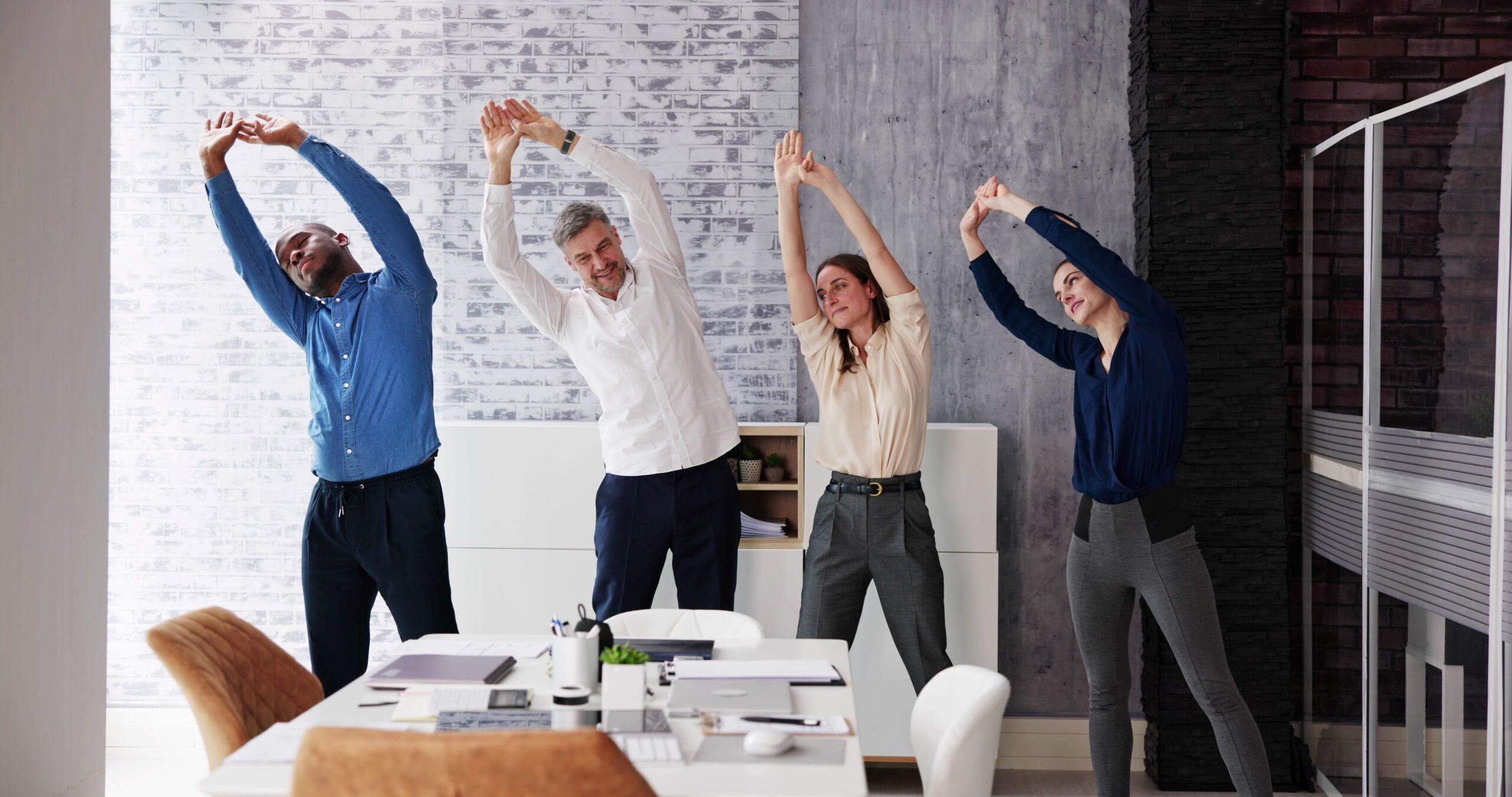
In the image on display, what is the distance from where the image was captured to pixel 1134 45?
426 centimetres

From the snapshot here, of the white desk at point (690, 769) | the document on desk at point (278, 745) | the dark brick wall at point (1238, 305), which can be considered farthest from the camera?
the dark brick wall at point (1238, 305)

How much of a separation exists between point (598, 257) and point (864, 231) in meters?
0.90

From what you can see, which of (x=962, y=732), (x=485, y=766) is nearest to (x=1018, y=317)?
(x=962, y=732)

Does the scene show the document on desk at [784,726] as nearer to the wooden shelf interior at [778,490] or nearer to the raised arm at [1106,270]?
the raised arm at [1106,270]

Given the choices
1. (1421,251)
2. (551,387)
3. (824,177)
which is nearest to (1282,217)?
(1421,251)

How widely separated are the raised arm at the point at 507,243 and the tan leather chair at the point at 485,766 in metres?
2.32

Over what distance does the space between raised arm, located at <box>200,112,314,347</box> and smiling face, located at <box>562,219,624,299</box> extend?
→ 0.95 metres

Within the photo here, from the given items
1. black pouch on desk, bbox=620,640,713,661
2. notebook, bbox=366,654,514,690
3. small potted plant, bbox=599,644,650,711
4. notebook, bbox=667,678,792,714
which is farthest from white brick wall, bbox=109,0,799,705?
small potted plant, bbox=599,644,650,711

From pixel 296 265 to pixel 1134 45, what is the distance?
333 centimetres

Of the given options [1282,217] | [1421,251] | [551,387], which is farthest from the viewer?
[551,387]

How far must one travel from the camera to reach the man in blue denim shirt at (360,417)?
338 centimetres

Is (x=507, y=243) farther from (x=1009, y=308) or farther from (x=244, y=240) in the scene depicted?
(x=1009, y=308)

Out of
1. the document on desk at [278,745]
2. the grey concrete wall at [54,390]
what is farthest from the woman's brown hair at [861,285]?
the grey concrete wall at [54,390]

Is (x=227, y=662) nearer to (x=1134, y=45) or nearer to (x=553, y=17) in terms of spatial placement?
(x=553, y=17)
